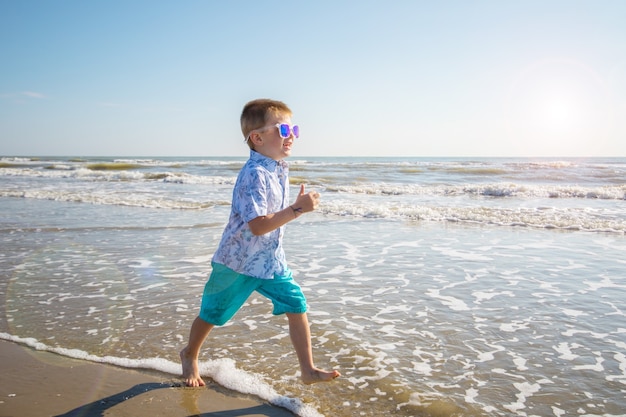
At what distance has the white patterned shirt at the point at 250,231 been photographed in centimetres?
269

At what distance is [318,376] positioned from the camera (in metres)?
2.86

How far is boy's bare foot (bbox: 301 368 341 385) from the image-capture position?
284 centimetres

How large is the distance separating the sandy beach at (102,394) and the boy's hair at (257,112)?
159 centimetres

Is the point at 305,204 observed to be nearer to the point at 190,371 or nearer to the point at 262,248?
the point at 262,248

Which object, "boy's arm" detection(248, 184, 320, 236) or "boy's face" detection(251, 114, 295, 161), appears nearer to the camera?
"boy's arm" detection(248, 184, 320, 236)

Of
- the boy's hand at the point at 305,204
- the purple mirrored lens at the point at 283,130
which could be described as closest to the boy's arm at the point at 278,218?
the boy's hand at the point at 305,204

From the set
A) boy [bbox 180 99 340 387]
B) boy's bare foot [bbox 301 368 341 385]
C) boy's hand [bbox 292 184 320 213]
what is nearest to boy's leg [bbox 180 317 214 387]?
boy [bbox 180 99 340 387]

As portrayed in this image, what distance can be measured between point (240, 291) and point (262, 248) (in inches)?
12.1

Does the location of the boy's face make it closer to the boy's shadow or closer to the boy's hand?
the boy's hand

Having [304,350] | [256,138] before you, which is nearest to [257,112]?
[256,138]

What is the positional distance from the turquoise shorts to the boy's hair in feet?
2.68

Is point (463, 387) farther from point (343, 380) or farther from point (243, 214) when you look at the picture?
point (243, 214)

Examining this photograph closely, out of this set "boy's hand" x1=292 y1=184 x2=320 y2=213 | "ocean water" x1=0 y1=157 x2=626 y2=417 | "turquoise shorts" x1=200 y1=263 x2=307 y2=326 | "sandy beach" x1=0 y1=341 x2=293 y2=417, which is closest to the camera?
"boy's hand" x1=292 y1=184 x2=320 y2=213

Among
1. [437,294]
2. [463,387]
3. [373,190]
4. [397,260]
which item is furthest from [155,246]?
[373,190]
